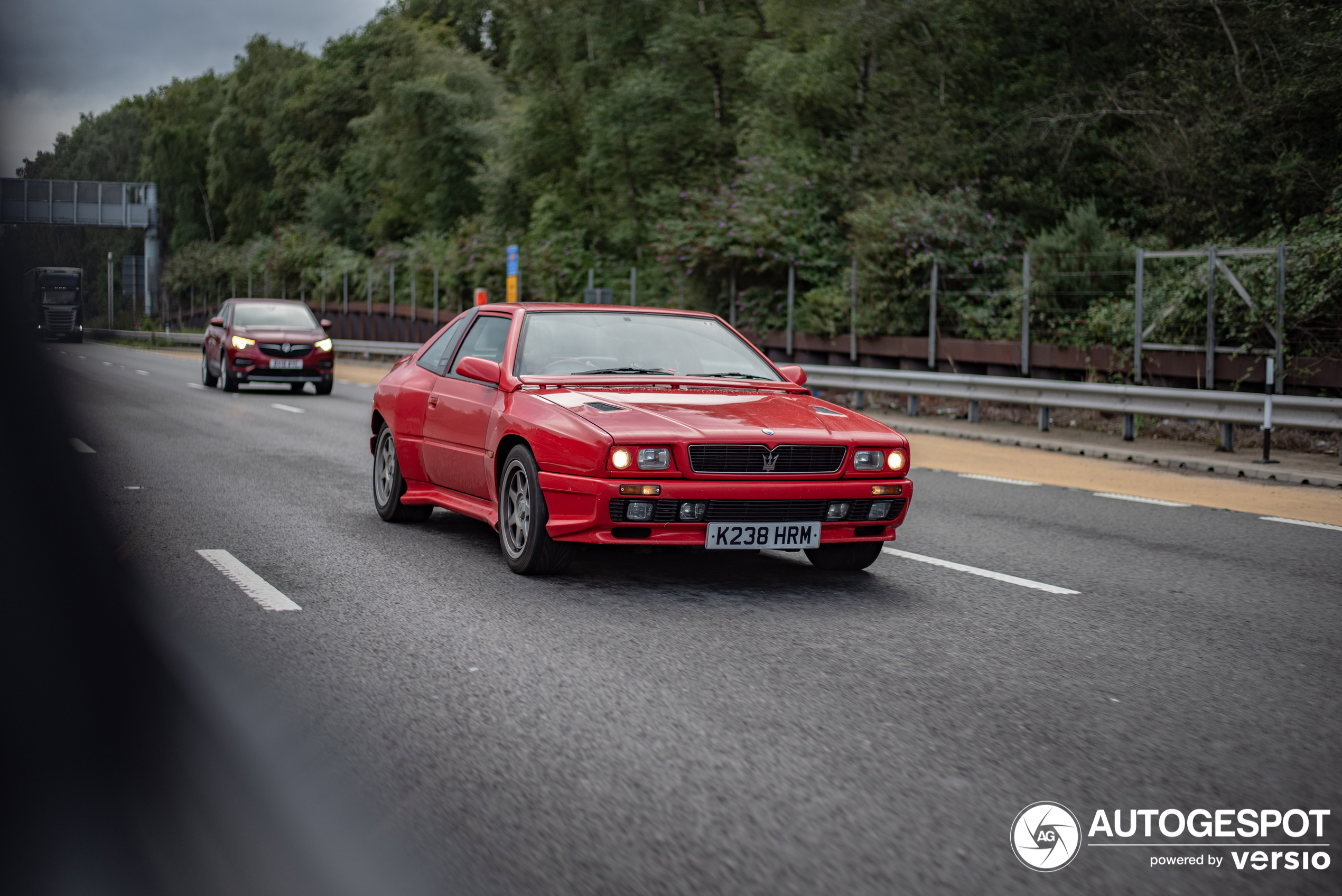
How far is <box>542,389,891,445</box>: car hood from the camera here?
6.48m

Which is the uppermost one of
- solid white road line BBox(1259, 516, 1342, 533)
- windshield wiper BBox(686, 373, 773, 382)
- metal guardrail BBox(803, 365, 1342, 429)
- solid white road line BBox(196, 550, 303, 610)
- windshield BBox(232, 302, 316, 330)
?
windshield BBox(232, 302, 316, 330)

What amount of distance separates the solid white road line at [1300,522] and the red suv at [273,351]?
16958mm

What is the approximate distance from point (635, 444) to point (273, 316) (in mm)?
19842

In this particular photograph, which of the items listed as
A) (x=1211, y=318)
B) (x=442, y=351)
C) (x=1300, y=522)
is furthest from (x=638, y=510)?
(x=1211, y=318)

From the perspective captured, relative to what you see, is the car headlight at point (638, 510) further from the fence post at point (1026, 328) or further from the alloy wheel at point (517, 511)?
the fence post at point (1026, 328)

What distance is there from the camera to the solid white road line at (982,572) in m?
7.01

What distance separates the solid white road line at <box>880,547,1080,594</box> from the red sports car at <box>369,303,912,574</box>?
20.1 inches

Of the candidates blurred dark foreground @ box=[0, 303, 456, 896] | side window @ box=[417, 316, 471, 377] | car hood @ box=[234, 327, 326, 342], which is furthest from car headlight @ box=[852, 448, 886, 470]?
car hood @ box=[234, 327, 326, 342]

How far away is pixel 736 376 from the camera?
7.95 m

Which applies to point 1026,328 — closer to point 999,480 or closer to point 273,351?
point 999,480

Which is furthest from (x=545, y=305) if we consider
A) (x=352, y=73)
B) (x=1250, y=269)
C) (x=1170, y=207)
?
(x=352, y=73)

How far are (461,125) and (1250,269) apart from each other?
4344cm

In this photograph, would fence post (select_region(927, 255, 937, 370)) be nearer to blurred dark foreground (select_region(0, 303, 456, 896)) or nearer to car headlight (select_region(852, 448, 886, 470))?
car headlight (select_region(852, 448, 886, 470))

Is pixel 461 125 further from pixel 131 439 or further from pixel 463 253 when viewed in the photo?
pixel 131 439
